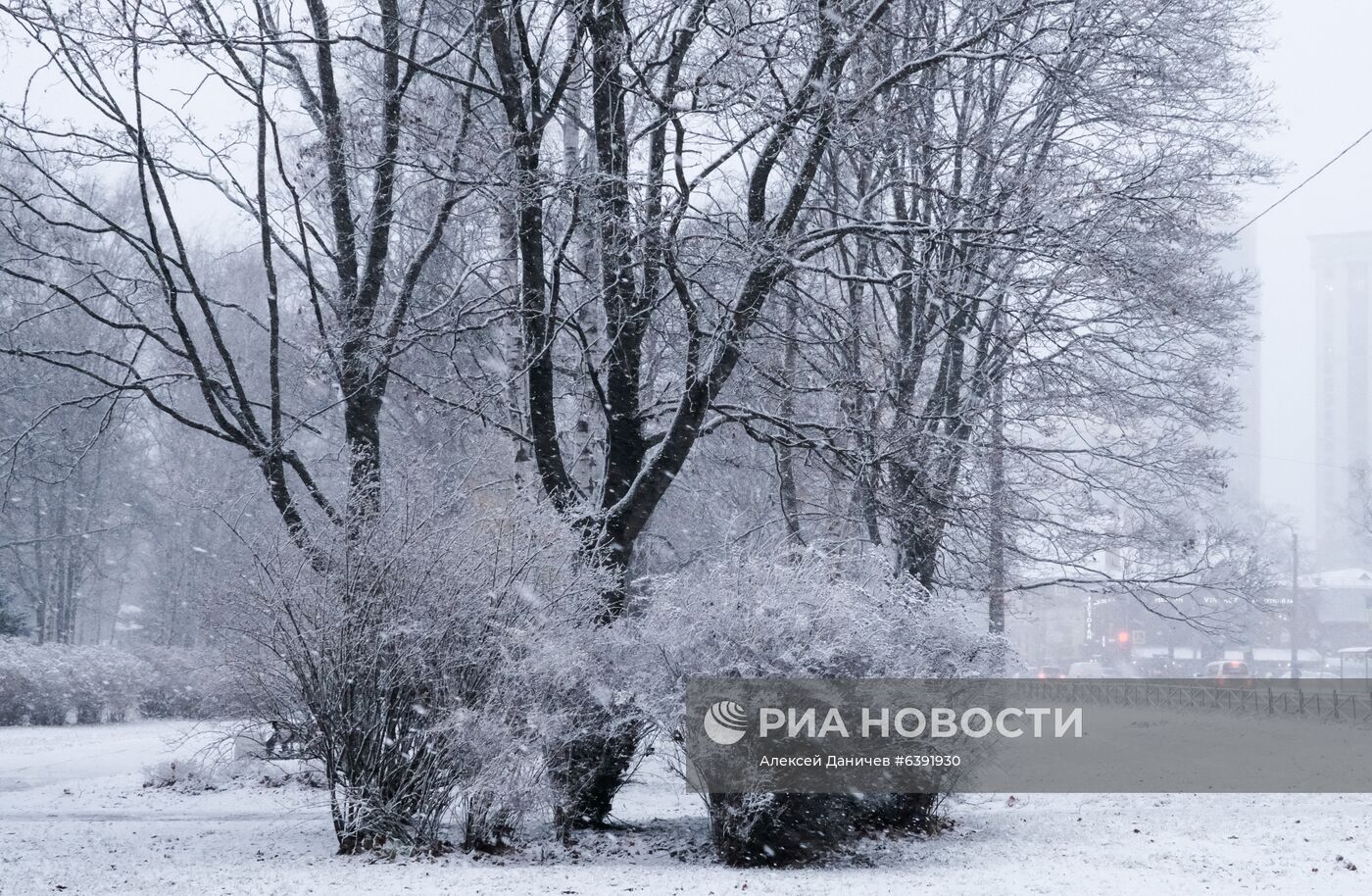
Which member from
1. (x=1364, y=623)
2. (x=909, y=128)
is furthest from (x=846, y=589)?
(x=1364, y=623)

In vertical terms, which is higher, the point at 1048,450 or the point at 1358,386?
the point at 1358,386

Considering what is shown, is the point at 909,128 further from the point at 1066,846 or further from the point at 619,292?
the point at 1066,846

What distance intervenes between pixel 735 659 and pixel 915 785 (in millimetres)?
2062

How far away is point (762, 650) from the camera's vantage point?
8070 mm

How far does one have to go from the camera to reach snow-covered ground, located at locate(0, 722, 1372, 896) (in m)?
6.93

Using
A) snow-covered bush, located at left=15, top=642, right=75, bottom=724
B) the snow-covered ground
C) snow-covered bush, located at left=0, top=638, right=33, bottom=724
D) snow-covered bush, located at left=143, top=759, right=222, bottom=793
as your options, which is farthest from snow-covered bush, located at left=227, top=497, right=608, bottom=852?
snow-covered bush, located at left=15, top=642, right=75, bottom=724

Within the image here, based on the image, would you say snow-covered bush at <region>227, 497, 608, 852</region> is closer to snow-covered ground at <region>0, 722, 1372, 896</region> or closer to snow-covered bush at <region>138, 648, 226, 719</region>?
snow-covered ground at <region>0, 722, 1372, 896</region>

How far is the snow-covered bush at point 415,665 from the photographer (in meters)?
8.02

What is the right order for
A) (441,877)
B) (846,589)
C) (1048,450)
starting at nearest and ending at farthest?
1. (441,877)
2. (846,589)
3. (1048,450)

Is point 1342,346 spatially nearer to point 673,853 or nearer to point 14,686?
point 14,686

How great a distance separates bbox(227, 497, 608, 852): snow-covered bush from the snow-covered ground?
18.7 inches

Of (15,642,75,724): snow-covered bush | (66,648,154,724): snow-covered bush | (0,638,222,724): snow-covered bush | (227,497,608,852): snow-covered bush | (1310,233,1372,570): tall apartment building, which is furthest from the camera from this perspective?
(1310,233,1372,570): tall apartment building

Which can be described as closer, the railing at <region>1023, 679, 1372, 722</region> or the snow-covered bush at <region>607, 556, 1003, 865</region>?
the snow-covered bush at <region>607, 556, 1003, 865</region>

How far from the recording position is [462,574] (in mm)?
8188
